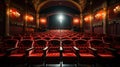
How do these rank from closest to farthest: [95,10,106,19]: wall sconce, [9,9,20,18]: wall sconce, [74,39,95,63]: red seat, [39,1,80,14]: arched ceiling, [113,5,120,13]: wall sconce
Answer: [74,39,95,63]: red seat, [113,5,120,13]: wall sconce, [9,9,20,18]: wall sconce, [95,10,106,19]: wall sconce, [39,1,80,14]: arched ceiling

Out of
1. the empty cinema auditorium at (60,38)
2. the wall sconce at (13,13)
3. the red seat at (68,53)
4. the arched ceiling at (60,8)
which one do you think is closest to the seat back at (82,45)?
the empty cinema auditorium at (60,38)

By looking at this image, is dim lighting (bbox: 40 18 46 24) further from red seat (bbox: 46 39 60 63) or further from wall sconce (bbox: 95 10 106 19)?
red seat (bbox: 46 39 60 63)

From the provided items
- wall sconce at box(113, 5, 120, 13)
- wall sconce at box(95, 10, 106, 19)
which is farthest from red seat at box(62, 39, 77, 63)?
wall sconce at box(95, 10, 106, 19)

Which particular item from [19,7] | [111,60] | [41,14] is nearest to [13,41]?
[111,60]

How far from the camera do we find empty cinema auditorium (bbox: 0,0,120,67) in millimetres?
3539

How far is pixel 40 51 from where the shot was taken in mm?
4320

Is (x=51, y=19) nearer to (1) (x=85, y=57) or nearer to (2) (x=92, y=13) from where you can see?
(2) (x=92, y=13)

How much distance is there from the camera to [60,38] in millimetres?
5805

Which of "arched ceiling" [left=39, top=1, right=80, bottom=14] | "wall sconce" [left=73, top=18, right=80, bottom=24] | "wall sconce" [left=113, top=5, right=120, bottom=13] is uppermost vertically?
"arched ceiling" [left=39, top=1, right=80, bottom=14]

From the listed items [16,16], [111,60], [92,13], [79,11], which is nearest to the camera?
[111,60]

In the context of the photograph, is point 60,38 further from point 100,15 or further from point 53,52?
point 100,15

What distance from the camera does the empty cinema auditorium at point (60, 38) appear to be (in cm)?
354

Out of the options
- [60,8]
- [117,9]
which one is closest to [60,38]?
[117,9]

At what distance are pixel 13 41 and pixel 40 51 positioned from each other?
3.80 feet
